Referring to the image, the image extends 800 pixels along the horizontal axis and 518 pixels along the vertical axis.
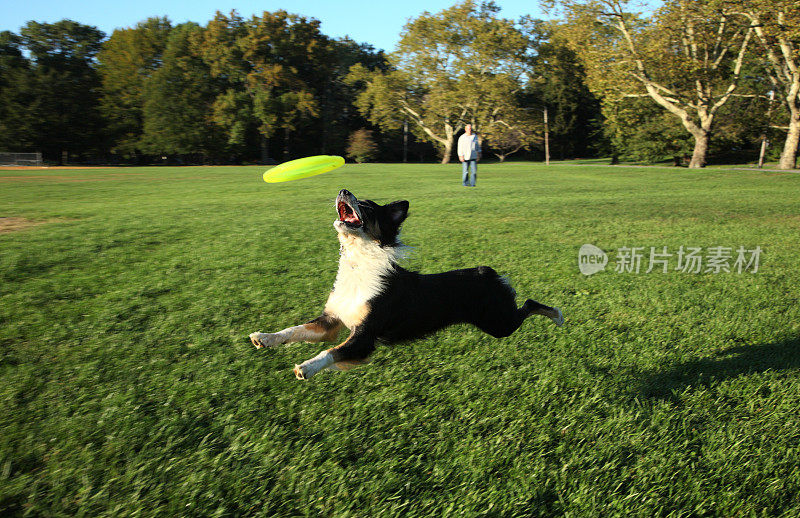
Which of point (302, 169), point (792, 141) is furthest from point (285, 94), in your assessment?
point (302, 169)

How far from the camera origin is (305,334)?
3.22 m

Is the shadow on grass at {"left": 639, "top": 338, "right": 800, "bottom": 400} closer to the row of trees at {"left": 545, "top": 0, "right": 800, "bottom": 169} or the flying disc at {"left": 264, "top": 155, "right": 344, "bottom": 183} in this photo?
the flying disc at {"left": 264, "top": 155, "right": 344, "bottom": 183}

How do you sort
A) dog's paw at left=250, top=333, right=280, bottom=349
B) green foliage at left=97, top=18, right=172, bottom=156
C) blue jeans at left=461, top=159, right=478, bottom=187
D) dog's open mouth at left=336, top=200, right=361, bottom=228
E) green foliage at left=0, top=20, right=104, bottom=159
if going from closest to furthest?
dog's open mouth at left=336, top=200, right=361, bottom=228, dog's paw at left=250, top=333, right=280, bottom=349, blue jeans at left=461, top=159, right=478, bottom=187, green foliage at left=0, top=20, right=104, bottom=159, green foliage at left=97, top=18, right=172, bottom=156

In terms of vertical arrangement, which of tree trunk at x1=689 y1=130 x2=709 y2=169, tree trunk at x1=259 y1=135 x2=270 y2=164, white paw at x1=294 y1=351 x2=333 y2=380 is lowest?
white paw at x1=294 y1=351 x2=333 y2=380

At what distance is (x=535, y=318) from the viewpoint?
4473 millimetres

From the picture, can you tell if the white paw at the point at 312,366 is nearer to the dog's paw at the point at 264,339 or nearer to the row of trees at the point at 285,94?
the dog's paw at the point at 264,339

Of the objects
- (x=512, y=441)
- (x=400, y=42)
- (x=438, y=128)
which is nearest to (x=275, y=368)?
(x=512, y=441)

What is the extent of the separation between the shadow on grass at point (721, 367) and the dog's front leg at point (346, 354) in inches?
68.7

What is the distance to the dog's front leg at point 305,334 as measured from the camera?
313cm

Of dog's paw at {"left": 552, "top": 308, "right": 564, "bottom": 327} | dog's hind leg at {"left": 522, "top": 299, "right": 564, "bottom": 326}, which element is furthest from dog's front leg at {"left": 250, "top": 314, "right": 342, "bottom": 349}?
dog's paw at {"left": 552, "top": 308, "right": 564, "bottom": 327}

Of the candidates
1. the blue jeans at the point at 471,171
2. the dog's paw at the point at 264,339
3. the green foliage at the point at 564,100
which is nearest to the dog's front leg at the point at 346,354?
the dog's paw at the point at 264,339

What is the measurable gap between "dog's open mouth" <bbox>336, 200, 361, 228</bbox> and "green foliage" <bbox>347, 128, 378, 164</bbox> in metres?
51.9

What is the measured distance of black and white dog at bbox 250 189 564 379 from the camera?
2998mm

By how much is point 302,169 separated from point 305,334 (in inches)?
47.7
